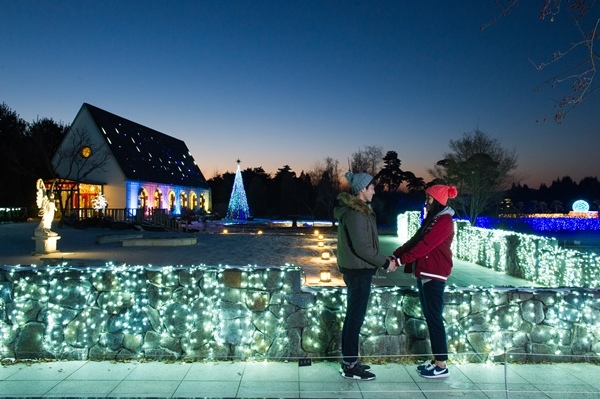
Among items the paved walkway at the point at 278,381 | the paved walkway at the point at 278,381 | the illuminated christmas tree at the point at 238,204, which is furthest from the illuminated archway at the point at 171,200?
the paved walkway at the point at 278,381

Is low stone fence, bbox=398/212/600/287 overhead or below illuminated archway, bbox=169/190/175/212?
below

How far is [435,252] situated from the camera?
14.9 ft

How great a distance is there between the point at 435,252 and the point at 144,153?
33253 mm

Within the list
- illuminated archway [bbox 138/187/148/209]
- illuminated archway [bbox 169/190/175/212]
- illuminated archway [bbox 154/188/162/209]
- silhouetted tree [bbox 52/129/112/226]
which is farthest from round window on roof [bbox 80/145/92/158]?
illuminated archway [bbox 169/190/175/212]

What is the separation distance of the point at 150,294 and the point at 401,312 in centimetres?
275

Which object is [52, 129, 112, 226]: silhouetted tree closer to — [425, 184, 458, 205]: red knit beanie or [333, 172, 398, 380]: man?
[333, 172, 398, 380]: man

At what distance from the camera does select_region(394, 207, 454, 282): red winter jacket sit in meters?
4.51

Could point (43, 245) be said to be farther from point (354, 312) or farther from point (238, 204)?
point (238, 204)

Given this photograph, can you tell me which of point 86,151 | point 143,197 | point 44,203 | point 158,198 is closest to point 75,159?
point 86,151

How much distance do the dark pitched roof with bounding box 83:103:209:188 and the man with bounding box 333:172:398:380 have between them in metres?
27.8

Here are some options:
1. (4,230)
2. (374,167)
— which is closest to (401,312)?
(4,230)

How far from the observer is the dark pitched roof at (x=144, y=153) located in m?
31.0

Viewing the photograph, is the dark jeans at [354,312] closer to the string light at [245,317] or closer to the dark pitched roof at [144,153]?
the string light at [245,317]

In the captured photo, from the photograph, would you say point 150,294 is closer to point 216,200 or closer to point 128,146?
point 128,146
